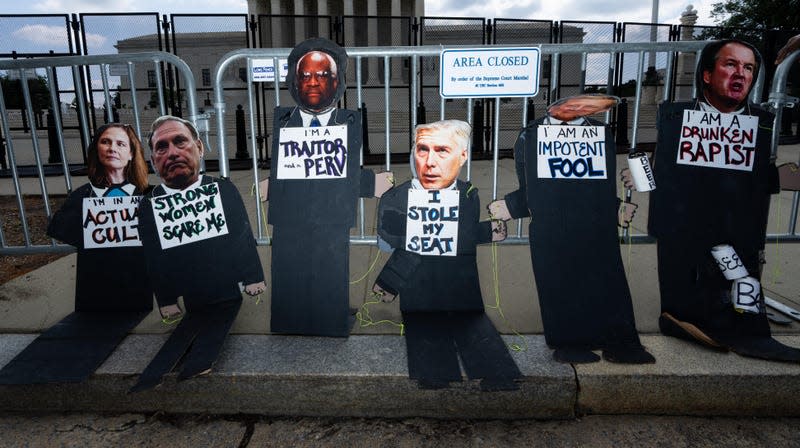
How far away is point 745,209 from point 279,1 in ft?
158

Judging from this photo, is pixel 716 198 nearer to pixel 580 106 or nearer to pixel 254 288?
pixel 580 106

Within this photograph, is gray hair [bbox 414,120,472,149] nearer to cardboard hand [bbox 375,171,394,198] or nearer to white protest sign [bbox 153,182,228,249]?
cardboard hand [bbox 375,171,394,198]

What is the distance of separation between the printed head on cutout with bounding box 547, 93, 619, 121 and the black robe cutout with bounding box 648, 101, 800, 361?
1.20 feet

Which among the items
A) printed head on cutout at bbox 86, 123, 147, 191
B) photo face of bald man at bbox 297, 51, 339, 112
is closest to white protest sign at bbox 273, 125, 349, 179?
photo face of bald man at bbox 297, 51, 339, 112

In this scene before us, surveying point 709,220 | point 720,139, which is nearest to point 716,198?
point 709,220

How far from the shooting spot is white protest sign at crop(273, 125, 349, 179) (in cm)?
267

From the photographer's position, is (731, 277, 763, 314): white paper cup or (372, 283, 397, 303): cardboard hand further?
(372, 283, 397, 303): cardboard hand

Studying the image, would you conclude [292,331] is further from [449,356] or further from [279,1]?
[279,1]

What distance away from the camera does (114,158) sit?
2.84 meters

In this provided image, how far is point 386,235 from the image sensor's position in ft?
8.95

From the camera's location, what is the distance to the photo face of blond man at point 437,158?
264 centimetres

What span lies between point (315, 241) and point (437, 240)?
0.66 meters

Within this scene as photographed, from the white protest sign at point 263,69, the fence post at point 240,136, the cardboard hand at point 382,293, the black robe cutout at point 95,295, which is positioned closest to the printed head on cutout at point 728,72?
the cardboard hand at point 382,293

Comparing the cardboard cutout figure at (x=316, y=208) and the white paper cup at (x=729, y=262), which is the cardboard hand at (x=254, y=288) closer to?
the cardboard cutout figure at (x=316, y=208)
